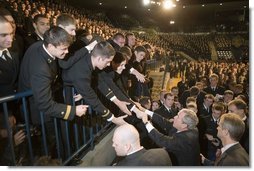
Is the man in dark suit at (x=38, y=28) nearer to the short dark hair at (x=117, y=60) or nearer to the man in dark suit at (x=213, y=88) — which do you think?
the short dark hair at (x=117, y=60)

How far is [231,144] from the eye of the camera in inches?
100

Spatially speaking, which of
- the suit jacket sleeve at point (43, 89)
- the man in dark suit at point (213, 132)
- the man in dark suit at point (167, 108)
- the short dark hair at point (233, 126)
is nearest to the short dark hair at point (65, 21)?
the suit jacket sleeve at point (43, 89)

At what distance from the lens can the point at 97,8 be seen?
1770 centimetres

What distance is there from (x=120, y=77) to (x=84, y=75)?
1.31 meters

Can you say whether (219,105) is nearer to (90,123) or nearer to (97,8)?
(90,123)

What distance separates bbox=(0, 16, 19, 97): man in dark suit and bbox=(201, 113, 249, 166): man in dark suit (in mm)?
1964

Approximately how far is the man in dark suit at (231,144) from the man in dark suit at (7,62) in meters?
1.96

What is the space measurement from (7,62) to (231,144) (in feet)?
7.16

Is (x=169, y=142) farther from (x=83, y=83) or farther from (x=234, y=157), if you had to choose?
(x=83, y=83)

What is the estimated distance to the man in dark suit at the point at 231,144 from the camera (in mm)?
2295

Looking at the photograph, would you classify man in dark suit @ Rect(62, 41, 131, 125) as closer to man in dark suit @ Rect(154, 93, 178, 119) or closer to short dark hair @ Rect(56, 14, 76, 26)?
short dark hair @ Rect(56, 14, 76, 26)

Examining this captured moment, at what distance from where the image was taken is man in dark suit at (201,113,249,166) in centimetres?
229

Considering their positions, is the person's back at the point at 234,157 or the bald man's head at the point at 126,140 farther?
the person's back at the point at 234,157

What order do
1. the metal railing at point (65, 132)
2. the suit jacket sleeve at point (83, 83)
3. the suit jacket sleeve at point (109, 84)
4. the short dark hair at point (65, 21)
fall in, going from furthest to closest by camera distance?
the suit jacket sleeve at point (109, 84)
the short dark hair at point (65, 21)
the suit jacket sleeve at point (83, 83)
the metal railing at point (65, 132)
